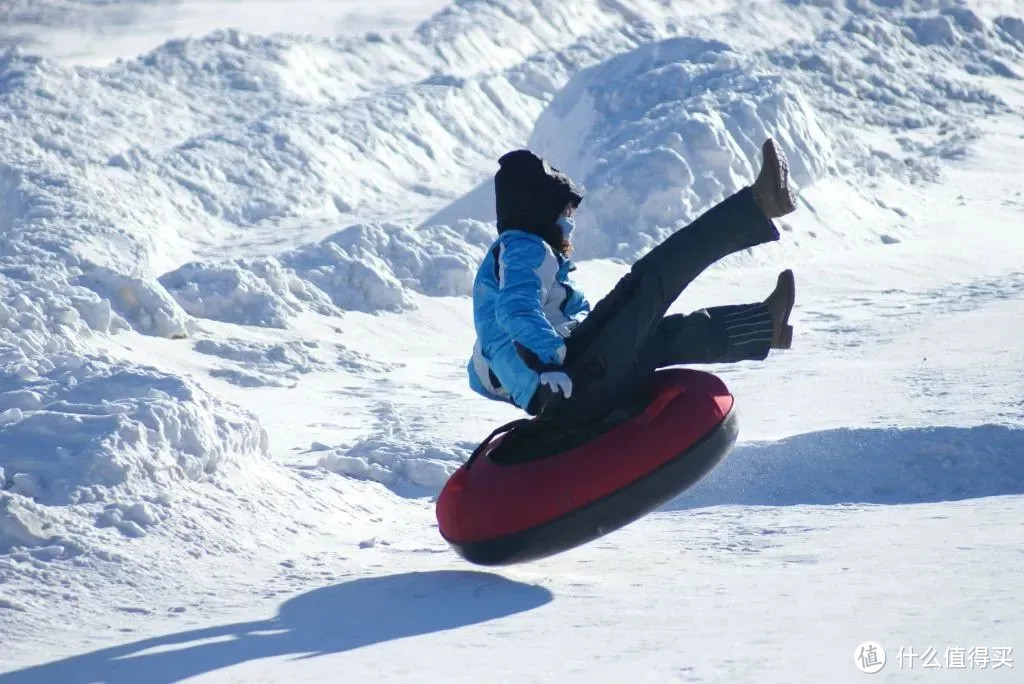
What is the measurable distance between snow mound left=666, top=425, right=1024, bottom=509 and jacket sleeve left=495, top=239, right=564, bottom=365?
1967 mm

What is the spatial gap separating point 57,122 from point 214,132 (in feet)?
7.15

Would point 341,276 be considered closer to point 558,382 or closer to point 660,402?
point 660,402

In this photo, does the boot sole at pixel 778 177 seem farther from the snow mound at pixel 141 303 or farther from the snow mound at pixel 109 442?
the snow mound at pixel 141 303

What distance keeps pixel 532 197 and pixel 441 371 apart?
5.16 metres

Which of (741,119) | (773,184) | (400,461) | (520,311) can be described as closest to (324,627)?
(520,311)

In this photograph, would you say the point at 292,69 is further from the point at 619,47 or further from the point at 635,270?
the point at 635,270

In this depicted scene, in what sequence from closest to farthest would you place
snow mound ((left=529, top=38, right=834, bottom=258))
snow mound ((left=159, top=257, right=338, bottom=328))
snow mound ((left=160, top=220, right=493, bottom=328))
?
snow mound ((left=159, top=257, right=338, bottom=328)) → snow mound ((left=160, top=220, right=493, bottom=328)) → snow mound ((left=529, top=38, right=834, bottom=258))

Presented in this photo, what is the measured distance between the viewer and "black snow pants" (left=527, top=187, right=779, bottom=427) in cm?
493

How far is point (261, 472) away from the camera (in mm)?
5953

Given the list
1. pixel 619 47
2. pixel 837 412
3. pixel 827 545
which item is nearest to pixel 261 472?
pixel 827 545

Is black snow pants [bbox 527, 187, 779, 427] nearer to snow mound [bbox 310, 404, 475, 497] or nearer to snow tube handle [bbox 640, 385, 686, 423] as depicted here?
snow tube handle [bbox 640, 385, 686, 423]

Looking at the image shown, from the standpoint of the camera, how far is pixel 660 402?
5098mm

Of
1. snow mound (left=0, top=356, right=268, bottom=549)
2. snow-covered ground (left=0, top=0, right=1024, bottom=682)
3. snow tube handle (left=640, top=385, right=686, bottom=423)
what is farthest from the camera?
snow mound (left=0, top=356, right=268, bottom=549)

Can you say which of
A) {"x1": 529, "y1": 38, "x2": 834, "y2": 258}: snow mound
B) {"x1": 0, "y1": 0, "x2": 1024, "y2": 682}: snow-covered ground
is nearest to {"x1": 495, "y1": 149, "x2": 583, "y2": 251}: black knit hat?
{"x1": 0, "y1": 0, "x2": 1024, "y2": 682}: snow-covered ground
